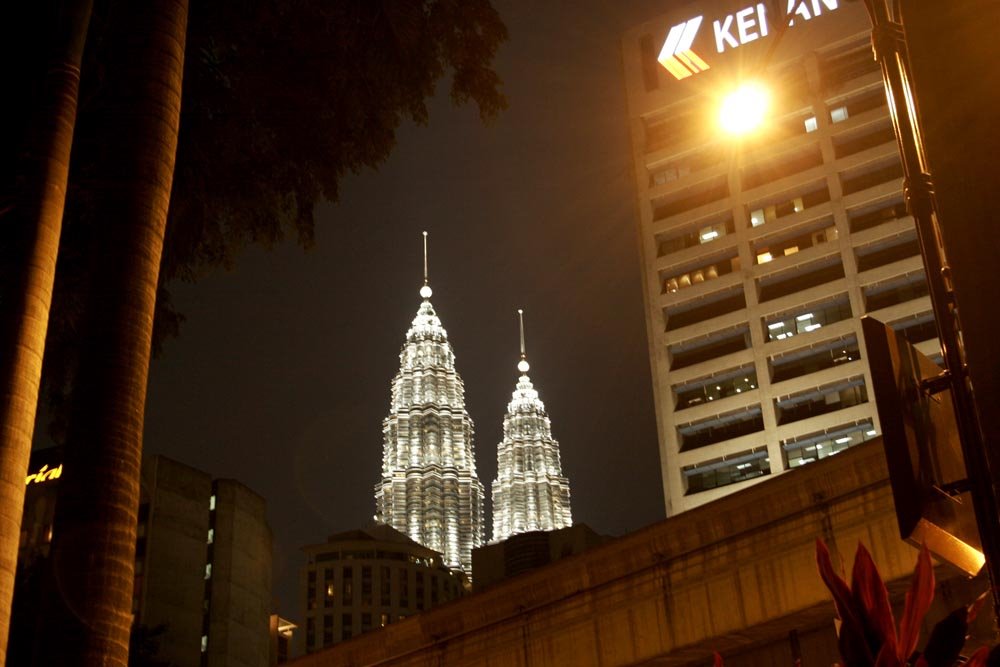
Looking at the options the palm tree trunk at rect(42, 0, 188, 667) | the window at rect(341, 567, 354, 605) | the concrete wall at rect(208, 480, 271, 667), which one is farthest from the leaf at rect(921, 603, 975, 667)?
the window at rect(341, 567, 354, 605)

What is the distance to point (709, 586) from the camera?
20125 millimetres

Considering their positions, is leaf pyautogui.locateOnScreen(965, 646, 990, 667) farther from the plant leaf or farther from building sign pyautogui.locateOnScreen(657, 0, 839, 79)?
building sign pyautogui.locateOnScreen(657, 0, 839, 79)

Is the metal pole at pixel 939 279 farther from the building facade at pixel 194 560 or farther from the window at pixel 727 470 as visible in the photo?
the window at pixel 727 470

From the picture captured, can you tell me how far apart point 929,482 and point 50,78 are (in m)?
9.91

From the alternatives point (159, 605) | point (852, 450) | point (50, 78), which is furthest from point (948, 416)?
point (159, 605)

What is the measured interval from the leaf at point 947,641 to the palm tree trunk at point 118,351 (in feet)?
19.2

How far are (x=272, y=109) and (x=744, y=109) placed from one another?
756cm

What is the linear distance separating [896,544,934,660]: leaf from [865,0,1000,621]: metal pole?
1.20 feet

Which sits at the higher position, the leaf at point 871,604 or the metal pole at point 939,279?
the metal pole at point 939,279

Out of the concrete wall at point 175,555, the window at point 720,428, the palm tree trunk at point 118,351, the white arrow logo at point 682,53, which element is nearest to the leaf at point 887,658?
the palm tree trunk at point 118,351

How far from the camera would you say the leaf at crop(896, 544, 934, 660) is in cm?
395

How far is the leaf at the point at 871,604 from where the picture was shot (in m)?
4.00

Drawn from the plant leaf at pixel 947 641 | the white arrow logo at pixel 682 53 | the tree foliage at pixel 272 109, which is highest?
the white arrow logo at pixel 682 53

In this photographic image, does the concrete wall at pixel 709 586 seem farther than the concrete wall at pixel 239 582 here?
No
